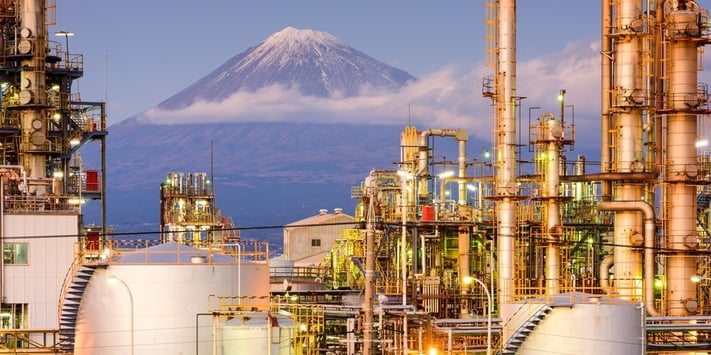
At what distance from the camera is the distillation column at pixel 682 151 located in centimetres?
5153

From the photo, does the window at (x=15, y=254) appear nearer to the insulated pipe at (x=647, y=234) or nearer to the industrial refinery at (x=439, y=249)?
the industrial refinery at (x=439, y=249)

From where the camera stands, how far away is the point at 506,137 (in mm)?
55812

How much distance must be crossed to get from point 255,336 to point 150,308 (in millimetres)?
4215

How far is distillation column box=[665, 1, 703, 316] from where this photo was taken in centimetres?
5153

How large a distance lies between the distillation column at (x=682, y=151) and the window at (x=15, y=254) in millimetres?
23648

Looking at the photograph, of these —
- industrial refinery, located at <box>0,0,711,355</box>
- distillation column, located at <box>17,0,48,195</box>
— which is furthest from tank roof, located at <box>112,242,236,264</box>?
distillation column, located at <box>17,0,48,195</box>

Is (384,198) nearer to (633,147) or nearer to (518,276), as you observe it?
(518,276)

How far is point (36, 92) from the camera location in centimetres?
6356

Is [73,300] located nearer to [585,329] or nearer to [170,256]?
[170,256]

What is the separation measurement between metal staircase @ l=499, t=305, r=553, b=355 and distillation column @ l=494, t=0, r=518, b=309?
1288 centimetres

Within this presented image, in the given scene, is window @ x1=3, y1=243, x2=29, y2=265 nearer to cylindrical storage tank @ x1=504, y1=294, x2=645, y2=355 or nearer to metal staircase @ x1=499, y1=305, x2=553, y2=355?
metal staircase @ x1=499, y1=305, x2=553, y2=355

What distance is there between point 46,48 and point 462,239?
20.6 m

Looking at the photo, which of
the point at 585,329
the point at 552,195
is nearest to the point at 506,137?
the point at 552,195

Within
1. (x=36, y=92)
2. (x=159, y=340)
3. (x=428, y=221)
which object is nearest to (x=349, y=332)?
(x=159, y=340)
